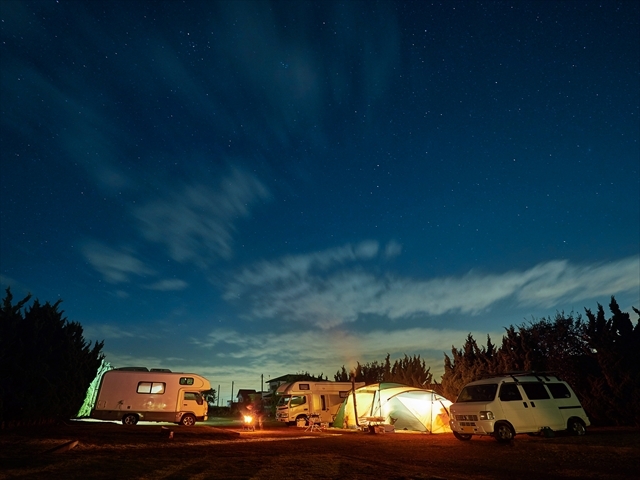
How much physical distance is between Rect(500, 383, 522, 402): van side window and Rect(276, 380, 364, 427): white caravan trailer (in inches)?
517

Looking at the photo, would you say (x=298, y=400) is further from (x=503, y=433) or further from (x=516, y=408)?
(x=516, y=408)

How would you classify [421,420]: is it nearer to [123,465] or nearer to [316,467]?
[316,467]

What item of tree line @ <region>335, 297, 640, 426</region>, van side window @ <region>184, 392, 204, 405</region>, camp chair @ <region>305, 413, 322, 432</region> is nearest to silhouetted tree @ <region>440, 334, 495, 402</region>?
tree line @ <region>335, 297, 640, 426</region>

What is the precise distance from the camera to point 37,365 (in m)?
18.0

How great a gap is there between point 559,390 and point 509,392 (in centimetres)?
241

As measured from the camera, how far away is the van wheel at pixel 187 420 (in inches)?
1032

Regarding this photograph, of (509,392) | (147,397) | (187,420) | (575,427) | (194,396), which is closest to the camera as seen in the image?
(509,392)

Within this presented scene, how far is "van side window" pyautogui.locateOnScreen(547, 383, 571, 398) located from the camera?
1590cm

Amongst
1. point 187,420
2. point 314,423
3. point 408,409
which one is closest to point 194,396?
point 187,420

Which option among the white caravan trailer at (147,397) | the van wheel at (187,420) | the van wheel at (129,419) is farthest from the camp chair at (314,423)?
the van wheel at (129,419)

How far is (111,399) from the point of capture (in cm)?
2483

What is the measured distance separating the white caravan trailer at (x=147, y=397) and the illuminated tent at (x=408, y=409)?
10754 mm

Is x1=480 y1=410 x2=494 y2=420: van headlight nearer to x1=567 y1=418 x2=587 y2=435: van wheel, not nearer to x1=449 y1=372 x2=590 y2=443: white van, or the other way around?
x1=449 y1=372 x2=590 y2=443: white van

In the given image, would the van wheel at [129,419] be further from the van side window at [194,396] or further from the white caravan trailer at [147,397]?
the van side window at [194,396]
